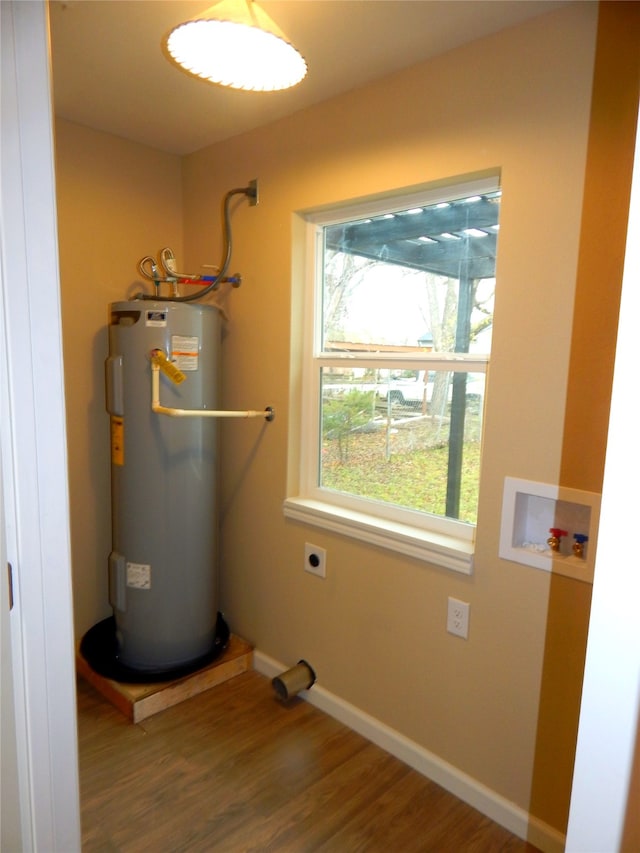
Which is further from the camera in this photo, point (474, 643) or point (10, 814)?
point (474, 643)

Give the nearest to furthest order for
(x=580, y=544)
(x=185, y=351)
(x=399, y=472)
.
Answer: (x=580, y=544) → (x=399, y=472) → (x=185, y=351)

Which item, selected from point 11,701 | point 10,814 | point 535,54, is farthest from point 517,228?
point 10,814

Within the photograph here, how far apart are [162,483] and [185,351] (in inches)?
21.3

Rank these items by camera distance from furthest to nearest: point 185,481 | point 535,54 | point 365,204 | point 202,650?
point 202,650, point 185,481, point 365,204, point 535,54

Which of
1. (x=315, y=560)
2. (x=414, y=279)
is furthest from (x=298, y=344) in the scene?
(x=315, y=560)

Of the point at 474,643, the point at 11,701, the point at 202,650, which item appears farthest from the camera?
the point at 202,650

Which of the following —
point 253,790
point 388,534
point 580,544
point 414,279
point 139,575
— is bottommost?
point 253,790

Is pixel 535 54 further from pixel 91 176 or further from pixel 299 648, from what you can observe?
pixel 299 648

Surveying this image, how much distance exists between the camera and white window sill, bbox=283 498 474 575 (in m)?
1.76

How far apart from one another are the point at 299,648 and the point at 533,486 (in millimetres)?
1310

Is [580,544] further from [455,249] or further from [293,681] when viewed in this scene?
[293,681]

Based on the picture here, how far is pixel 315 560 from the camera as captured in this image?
87.4 inches

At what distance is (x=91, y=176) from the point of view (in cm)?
237

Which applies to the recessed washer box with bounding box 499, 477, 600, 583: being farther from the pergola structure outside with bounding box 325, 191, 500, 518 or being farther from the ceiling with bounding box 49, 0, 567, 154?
the ceiling with bounding box 49, 0, 567, 154
